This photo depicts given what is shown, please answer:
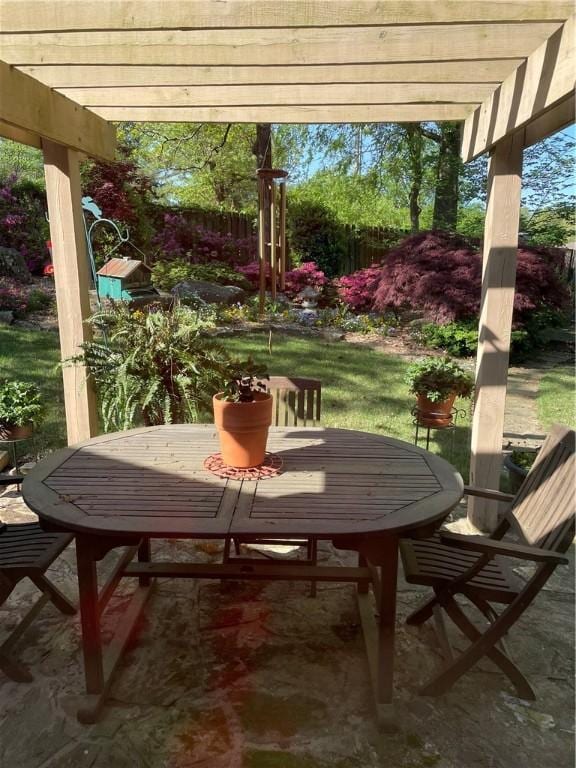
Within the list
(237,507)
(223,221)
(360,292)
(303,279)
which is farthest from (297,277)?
(237,507)

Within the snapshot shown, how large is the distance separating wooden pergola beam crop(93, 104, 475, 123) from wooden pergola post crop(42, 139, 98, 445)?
0.44 meters

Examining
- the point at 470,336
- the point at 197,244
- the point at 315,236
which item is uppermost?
the point at 315,236

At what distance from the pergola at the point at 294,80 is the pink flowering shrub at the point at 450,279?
15.3 ft

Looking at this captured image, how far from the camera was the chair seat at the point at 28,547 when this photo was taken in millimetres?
1977

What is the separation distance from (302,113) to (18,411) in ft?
8.07

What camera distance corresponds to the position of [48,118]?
2.81m

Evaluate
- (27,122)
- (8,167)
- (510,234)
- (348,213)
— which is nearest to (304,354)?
(510,234)

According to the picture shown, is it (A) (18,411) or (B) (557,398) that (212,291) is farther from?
(A) (18,411)

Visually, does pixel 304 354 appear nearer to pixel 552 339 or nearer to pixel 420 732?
pixel 552 339

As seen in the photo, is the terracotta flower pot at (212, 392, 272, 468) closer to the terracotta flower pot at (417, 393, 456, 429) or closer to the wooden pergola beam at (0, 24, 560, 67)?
the wooden pergola beam at (0, 24, 560, 67)

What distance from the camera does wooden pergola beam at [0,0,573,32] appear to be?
2.09 meters

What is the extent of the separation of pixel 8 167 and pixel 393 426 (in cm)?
1171

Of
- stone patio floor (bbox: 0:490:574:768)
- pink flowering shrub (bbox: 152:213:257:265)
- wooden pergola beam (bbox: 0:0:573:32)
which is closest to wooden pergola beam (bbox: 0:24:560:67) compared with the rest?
wooden pergola beam (bbox: 0:0:573:32)

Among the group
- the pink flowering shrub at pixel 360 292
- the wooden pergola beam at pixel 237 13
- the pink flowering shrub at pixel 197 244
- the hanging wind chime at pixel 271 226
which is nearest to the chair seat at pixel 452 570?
the hanging wind chime at pixel 271 226
